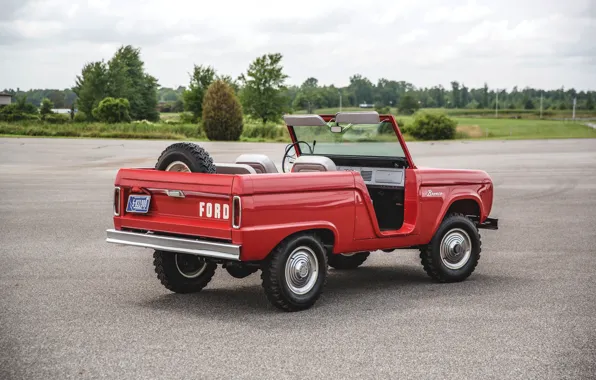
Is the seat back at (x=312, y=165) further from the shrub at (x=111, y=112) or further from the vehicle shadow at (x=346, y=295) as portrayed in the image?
the shrub at (x=111, y=112)

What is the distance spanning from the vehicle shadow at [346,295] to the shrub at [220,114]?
1649 inches

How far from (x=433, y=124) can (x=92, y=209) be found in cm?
4648

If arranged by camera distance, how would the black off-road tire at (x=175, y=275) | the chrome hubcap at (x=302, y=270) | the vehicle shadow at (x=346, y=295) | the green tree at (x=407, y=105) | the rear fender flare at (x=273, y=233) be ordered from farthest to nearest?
1. the green tree at (x=407, y=105)
2. the black off-road tire at (x=175, y=275)
3. the vehicle shadow at (x=346, y=295)
4. the chrome hubcap at (x=302, y=270)
5. the rear fender flare at (x=273, y=233)

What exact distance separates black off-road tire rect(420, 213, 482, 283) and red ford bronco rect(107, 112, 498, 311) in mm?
11

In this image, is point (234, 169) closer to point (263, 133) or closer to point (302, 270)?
point (302, 270)

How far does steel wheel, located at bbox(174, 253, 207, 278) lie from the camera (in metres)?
7.47

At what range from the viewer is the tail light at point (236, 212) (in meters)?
6.29

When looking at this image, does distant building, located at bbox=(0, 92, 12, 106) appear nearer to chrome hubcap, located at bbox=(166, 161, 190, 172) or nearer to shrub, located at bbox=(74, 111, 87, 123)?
shrub, located at bbox=(74, 111, 87, 123)

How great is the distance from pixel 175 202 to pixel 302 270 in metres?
1.18

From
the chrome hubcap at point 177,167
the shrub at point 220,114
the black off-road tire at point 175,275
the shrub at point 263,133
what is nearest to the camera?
the chrome hubcap at point 177,167

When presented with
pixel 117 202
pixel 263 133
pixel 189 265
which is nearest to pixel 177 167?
pixel 117 202

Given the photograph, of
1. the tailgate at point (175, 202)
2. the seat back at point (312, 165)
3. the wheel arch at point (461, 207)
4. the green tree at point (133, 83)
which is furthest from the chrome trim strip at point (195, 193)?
the green tree at point (133, 83)

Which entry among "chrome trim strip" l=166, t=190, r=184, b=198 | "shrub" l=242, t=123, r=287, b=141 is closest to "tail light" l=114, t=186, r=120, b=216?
"chrome trim strip" l=166, t=190, r=184, b=198

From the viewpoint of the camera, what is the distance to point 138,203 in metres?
7.07
